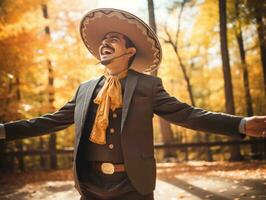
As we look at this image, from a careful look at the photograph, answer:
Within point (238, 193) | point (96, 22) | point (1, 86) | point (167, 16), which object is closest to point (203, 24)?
point (167, 16)

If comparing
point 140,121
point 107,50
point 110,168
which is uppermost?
point 107,50

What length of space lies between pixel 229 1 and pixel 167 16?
3857 mm

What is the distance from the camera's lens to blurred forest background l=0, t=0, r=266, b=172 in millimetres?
9484

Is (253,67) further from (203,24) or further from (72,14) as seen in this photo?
(72,14)

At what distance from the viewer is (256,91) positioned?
1384 centimetres

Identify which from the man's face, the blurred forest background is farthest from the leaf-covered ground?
the man's face

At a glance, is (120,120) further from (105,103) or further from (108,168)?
(108,168)

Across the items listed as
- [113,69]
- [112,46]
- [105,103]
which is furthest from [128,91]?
[112,46]

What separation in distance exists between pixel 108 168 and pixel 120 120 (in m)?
0.33

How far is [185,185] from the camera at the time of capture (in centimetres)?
714

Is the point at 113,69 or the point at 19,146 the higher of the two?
the point at 113,69

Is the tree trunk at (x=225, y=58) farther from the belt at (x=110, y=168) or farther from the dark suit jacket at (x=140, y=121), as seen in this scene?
the belt at (x=110, y=168)

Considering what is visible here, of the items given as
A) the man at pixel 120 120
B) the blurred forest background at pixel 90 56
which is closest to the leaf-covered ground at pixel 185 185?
the blurred forest background at pixel 90 56

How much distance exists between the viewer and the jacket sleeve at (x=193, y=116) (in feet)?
6.36
